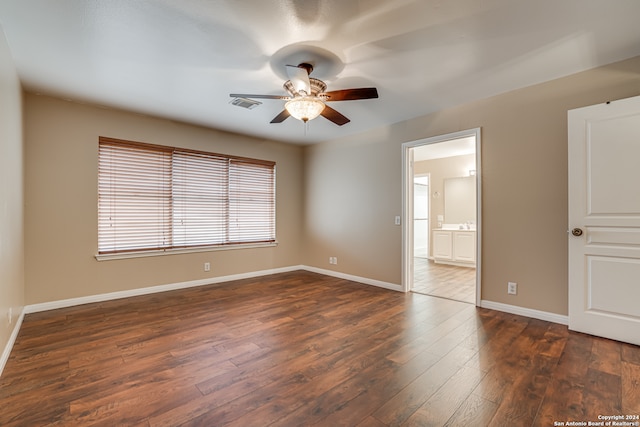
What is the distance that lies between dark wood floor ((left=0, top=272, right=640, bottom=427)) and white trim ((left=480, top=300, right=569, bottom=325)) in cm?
10

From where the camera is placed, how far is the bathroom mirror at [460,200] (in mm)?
6797

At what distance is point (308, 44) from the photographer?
231 cm

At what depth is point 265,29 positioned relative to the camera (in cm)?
214

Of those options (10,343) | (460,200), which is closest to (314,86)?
(10,343)

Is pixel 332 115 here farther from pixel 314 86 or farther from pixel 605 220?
pixel 605 220

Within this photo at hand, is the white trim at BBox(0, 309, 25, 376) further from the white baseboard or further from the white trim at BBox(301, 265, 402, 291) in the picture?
the white trim at BBox(301, 265, 402, 291)

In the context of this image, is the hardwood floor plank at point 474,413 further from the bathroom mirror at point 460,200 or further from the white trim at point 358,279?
the bathroom mirror at point 460,200

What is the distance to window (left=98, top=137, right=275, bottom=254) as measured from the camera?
385cm

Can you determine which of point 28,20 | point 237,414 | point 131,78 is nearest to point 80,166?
point 131,78

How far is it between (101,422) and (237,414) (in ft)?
2.32

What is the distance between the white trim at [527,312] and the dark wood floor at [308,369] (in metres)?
0.10

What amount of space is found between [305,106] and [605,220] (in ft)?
9.14

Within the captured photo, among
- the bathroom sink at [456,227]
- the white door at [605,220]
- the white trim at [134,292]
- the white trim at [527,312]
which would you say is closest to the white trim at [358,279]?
the white trim at [134,292]

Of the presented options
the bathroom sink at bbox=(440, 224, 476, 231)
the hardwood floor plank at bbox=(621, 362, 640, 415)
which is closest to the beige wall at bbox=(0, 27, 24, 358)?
the hardwood floor plank at bbox=(621, 362, 640, 415)
